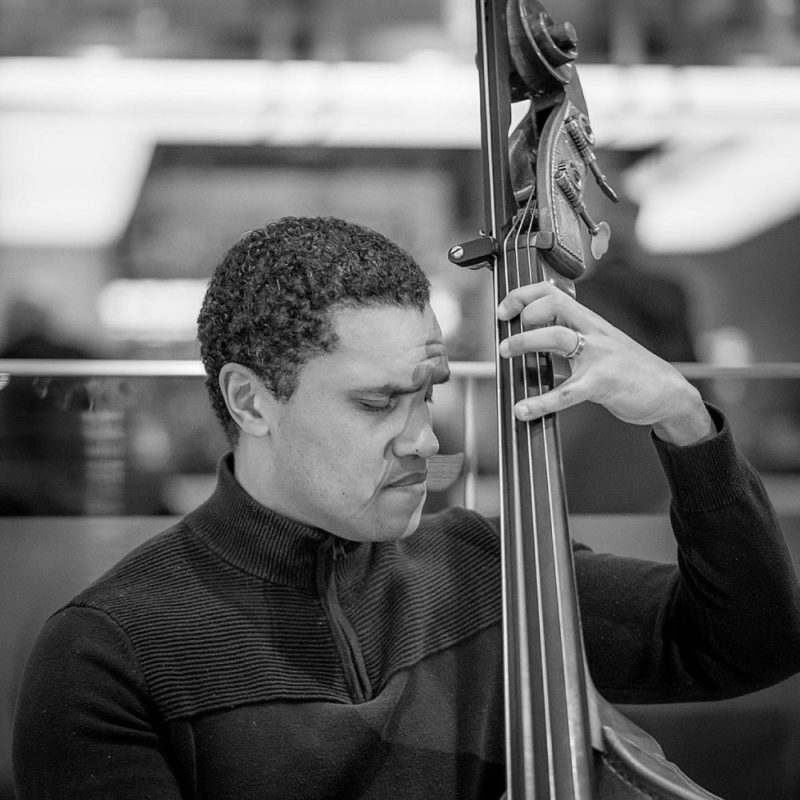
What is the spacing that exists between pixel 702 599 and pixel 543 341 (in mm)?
317

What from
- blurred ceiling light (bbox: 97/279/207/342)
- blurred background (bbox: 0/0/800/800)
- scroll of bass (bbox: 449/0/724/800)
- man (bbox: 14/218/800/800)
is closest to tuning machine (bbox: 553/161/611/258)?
scroll of bass (bbox: 449/0/724/800)

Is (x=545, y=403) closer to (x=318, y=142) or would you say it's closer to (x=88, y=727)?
(x=88, y=727)

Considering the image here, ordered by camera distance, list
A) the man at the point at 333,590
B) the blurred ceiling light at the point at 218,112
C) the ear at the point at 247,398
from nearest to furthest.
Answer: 1. the man at the point at 333,590
2. the ear at the point at 247,398
3. the blurred ceiling light at the point at 218,112

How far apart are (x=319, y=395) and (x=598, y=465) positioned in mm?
924

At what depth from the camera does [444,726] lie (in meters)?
0.97

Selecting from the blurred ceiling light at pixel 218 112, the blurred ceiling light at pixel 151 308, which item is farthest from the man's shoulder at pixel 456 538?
the blurred ceiling light at pixel 218 112

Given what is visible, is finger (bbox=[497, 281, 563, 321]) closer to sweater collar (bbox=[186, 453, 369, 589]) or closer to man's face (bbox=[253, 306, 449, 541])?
man's face (bbox=[253, 306, 449, 541])

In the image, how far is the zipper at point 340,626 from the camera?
0.95 meters

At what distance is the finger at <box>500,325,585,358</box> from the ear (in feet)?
0.79

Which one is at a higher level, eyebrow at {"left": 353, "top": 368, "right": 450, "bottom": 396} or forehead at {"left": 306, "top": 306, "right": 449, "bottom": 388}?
forehead at {"left": 306, "top": 306, "right": 449, "bottom": 388}

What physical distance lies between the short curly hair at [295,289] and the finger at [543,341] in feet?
0.49

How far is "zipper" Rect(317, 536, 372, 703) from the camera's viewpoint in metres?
0.95

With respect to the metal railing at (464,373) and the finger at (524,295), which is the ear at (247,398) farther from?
the metal railing at (464,373)

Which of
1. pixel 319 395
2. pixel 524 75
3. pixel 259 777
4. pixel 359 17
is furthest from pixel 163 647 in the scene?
pixel 359 17
